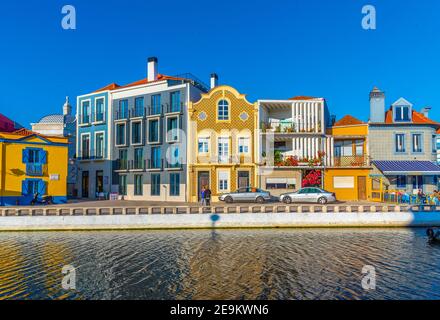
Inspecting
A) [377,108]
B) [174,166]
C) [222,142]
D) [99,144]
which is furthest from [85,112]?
[377,108]

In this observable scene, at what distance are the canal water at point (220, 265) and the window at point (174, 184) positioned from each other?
541 inches

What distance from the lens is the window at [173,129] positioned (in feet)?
121

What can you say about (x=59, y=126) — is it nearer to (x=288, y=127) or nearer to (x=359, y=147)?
(x=288, y=127)

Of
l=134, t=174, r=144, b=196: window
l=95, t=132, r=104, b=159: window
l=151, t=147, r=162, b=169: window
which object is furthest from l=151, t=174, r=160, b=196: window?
l=95, t=132, r=104, b=159: window

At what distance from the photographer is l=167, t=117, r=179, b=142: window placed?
3691 cm

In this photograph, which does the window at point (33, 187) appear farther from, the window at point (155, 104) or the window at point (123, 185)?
the window at point (155, 104)

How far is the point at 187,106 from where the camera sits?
1427 inches

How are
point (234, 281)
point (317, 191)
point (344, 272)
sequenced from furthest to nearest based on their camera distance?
point (317, 191), point (344, 272), point (234, 281)

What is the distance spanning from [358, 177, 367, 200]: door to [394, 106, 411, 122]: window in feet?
22.2

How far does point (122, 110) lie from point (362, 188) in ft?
88.6

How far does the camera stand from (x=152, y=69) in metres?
40.6
